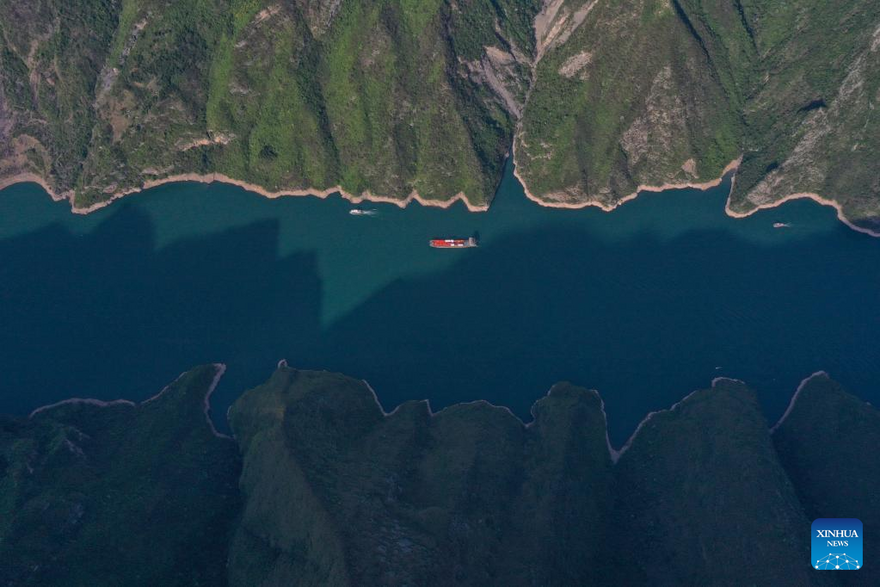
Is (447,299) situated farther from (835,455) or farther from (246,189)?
(835,455)

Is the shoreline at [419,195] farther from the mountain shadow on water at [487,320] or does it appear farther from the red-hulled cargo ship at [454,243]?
the red-hulled cargo ship at [454,243]

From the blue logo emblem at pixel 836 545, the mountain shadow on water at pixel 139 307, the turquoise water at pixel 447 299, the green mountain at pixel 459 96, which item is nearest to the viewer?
the blue logo emblem at pixel 836 545

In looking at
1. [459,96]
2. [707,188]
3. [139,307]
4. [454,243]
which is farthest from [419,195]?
[139,307]

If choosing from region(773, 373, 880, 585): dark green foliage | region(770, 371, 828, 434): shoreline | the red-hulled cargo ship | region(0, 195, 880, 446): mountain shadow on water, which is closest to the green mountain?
the red-hulled cargo ship

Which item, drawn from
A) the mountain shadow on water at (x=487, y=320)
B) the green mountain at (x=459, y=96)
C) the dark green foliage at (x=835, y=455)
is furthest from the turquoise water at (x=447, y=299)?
the green mountain at (x=459, y=96)

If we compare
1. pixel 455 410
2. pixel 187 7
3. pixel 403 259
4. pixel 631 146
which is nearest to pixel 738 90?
pixel 631 146

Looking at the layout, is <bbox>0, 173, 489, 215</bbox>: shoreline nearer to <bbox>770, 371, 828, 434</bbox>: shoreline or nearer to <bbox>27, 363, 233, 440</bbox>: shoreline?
<bbox>27, 363, 233, 440</bbox>: shoreline

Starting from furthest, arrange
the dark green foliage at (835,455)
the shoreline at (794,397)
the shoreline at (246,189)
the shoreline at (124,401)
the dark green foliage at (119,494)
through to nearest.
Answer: the shoreline at (246,189), the shoreline at (124,401), the shoreline at (794,397), the dark green foliage at (835,455), the dark green foliage at (119,494)
